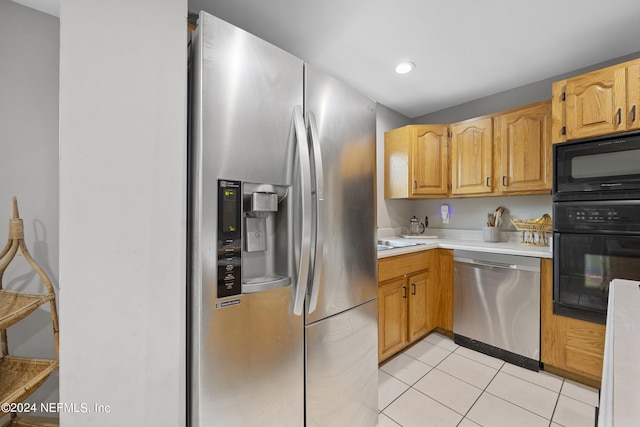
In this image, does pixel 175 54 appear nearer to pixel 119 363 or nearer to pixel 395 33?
pixel 119 363

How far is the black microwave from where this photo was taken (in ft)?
5.44

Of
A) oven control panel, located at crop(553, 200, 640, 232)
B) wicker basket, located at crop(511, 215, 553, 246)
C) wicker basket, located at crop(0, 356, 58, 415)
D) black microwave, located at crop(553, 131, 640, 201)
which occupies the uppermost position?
black microwave, located at crop(553, 131, 640, 201)

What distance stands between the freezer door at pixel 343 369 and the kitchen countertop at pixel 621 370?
91 cm

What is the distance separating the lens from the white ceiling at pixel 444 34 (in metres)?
1.53

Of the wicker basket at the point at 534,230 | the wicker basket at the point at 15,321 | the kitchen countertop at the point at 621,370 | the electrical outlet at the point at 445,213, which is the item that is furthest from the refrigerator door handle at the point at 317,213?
the electrical outlet at the point at 445,213

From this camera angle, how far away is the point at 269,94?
103cm

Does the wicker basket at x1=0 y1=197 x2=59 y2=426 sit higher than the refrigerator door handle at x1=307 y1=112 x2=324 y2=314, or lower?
lower

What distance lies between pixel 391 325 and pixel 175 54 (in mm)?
2148

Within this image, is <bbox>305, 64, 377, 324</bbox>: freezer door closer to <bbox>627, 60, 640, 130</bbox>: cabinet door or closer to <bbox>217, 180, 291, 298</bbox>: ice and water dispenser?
<bbox>217, 180, 291, 298</bbox>: ice and water dispenser

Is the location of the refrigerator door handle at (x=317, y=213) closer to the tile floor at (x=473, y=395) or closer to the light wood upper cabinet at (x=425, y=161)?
the tile floor at (x=473, y=395)

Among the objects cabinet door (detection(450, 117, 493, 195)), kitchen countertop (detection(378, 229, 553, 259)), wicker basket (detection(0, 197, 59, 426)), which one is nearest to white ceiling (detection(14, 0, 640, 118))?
cabinet door (detection(450, 117, 493, 195))

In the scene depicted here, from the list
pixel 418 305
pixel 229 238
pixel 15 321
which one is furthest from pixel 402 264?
pixel 15 321

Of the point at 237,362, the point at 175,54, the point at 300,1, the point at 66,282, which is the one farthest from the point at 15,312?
Result: the point at 300,1

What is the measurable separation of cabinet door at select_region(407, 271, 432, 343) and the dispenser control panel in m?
1.70
